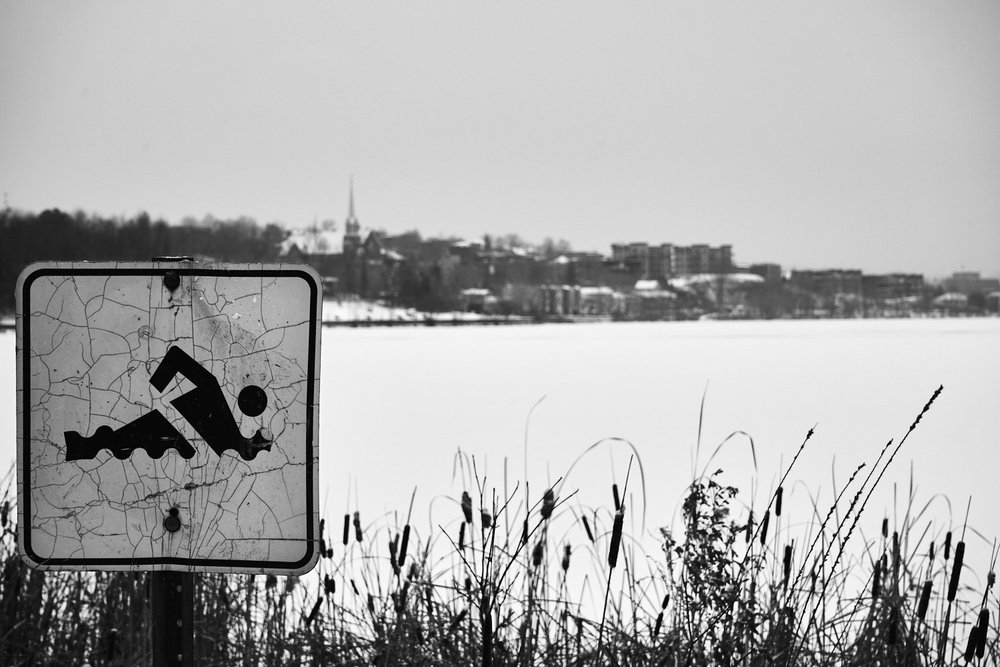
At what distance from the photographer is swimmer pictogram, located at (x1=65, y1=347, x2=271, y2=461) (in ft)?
4.67

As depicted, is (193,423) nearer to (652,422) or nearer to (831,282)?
(652,422)

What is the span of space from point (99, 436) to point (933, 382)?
31.4 m

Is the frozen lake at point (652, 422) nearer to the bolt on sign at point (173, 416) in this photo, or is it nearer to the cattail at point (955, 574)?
the bolt on sign at point (173, 416)

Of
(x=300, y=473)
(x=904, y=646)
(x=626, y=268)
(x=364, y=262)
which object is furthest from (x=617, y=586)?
(x=626, y=268)

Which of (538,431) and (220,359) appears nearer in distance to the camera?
(220,359)

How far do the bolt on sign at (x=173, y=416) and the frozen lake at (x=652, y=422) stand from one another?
0.87 m

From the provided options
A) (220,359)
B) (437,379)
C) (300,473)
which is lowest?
(437,379)

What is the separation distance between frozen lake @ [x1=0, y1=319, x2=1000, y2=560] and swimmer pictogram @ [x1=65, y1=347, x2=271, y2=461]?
918 mm

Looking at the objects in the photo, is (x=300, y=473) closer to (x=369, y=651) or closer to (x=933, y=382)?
(x=369, y=651)

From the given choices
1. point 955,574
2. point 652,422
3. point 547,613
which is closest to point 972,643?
point 955,574

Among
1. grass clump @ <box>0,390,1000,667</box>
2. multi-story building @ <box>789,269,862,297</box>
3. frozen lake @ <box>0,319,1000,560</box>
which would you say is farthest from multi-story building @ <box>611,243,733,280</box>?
grass clump @ <box>0,390,1000,667</box>

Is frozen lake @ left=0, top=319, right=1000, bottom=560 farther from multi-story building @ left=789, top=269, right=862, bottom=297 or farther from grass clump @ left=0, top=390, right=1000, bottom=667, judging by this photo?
multi-story building @ left=789, top=269, right=862, bottom=297

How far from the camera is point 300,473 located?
1.43 m

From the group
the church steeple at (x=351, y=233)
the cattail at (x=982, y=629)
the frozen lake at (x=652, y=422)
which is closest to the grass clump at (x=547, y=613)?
the cattail at (x=982, y=629)
